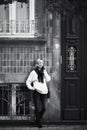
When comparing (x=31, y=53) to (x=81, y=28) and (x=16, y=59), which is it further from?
(x=81, y=28)

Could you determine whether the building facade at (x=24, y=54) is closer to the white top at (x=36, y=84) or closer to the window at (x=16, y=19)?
the window at (x=16, y=19)

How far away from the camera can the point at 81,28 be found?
15586 millimetres

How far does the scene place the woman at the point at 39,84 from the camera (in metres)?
14.5

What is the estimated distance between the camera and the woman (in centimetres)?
1447

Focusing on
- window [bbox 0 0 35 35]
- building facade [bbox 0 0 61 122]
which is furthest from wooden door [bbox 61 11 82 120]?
window [bbox 0 0 35 35]

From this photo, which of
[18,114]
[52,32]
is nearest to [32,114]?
[18,114]

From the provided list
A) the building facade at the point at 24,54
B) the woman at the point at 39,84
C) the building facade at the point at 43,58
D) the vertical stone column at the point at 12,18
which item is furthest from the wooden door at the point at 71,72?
the vertical stone column at the point at 12,18

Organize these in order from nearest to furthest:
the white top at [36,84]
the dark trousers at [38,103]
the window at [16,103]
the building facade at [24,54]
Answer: the white top at [36,84]
the dark trousers at [38,103]
the building facade at [24,54]
the window at [16,103]

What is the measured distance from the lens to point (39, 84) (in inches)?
571

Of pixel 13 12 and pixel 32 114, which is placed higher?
pixel 13 12

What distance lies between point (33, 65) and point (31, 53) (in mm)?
347

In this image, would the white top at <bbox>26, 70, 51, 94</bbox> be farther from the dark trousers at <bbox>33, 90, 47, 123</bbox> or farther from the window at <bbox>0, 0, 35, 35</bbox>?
the window at <bbox>0, 0, 35, 35</bbox>

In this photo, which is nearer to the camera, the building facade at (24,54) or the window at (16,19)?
the building facade at (24,54)

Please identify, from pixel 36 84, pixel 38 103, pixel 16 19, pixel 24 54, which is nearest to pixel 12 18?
pixel 16 19
